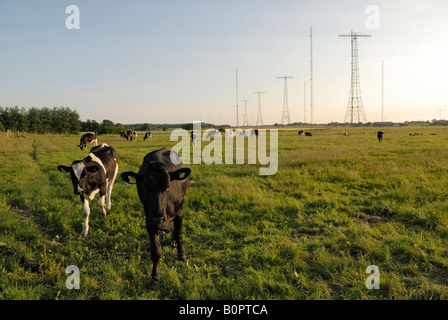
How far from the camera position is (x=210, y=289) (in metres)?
4.09

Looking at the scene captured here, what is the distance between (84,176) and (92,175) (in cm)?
39

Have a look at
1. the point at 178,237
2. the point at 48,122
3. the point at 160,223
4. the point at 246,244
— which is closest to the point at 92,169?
the point at 178,237

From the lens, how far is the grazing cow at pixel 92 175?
21.7 feet

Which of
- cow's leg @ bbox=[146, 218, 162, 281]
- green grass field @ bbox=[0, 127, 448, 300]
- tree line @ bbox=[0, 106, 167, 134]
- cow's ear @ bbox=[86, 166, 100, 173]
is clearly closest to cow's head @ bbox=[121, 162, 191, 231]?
cow's leg @ bbox=[146, 218, 162, 281]

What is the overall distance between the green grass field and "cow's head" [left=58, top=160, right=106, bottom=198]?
3.05 feet

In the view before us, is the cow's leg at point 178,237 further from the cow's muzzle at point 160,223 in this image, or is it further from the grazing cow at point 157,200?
the cow's muzzle at point 160,223

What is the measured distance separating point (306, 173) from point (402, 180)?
3924mm

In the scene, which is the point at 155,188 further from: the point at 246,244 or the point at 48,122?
the point at 48,122

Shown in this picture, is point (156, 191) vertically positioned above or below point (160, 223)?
above

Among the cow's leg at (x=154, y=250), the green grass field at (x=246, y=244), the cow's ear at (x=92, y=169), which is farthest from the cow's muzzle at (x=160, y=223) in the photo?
the cow's ear at (x=92, y=169)

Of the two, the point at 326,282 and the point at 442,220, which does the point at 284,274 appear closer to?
the point at 326,282

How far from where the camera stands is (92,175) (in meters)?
7.15
